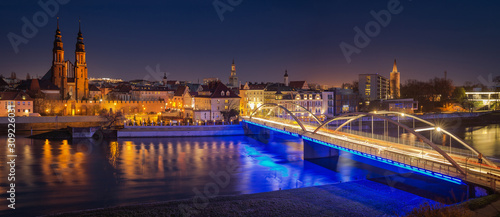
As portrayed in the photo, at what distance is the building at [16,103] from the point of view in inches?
1876

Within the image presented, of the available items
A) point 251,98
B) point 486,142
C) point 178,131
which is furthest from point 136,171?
point 251,98

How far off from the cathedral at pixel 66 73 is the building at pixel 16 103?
24.7ft

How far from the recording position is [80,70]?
59.0m

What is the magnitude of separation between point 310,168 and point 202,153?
401 inches

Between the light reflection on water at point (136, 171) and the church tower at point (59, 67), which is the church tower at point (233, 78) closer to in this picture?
the church tower at point (59, 67)

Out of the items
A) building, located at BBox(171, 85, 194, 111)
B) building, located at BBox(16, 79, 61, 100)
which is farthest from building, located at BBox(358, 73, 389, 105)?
building, located at BBox(16, 79, 61, 100)

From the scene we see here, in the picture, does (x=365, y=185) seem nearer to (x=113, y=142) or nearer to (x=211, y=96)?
(x=113, y=142)

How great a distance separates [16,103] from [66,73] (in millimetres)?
11362

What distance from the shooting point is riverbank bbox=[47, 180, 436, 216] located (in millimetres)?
14680

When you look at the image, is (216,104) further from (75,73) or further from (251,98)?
(75,73)

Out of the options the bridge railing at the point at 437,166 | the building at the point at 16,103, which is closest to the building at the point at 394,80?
the building at the point at 16,103

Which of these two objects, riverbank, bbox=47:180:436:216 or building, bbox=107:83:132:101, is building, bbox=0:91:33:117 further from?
riverbank, bbox=47:180:436:216

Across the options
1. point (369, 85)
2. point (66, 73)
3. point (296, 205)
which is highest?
point (66, 73)

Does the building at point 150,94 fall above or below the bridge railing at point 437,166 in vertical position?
above
